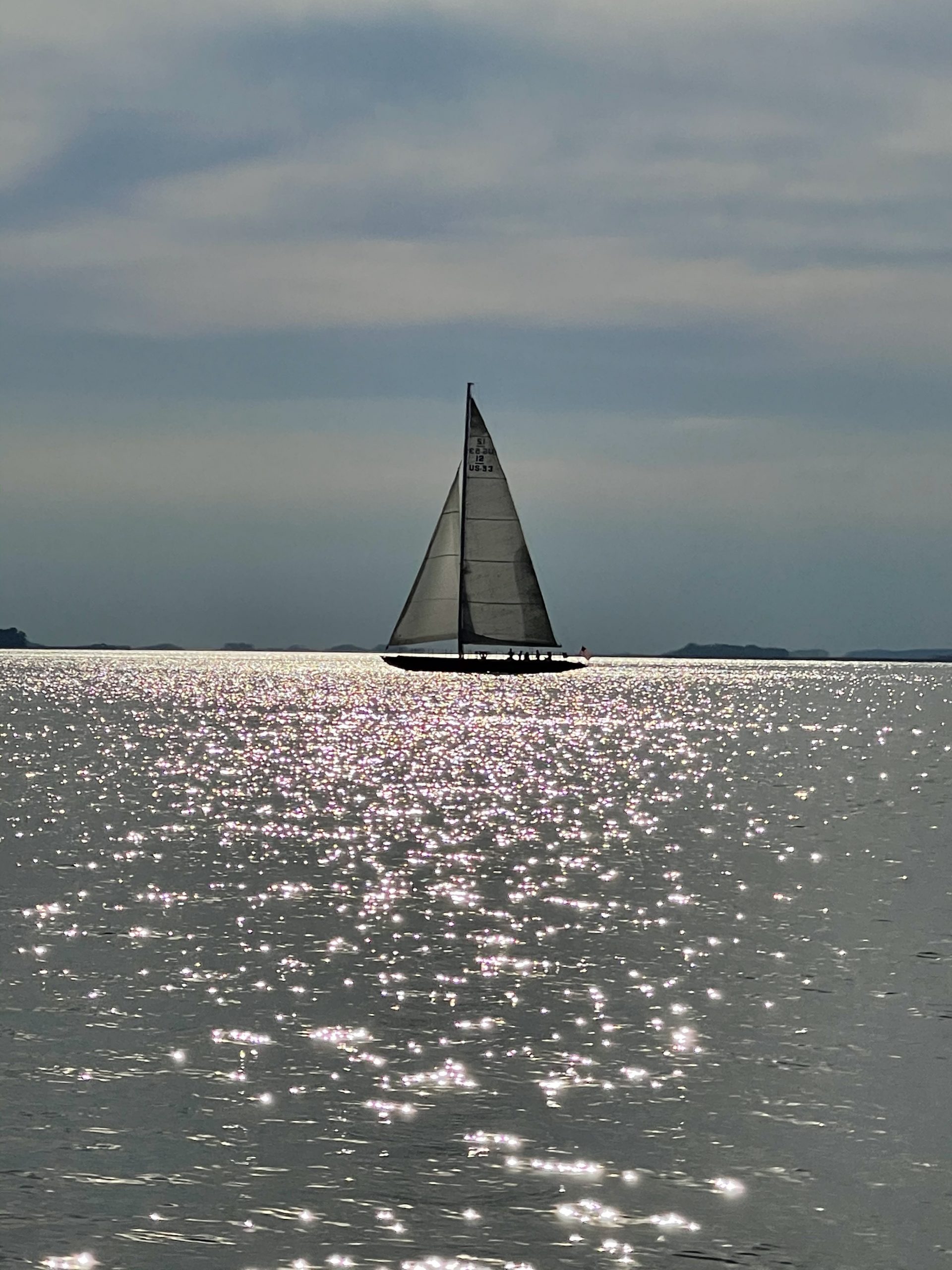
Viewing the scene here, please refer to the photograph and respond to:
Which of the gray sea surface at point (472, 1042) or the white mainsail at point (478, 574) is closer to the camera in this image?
the gray sea surface at point (472, 1042)

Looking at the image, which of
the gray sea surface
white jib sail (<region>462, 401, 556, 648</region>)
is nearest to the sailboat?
white jib sail (<region>462, 401, 556, 648</region>)

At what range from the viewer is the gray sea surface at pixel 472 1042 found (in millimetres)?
16281

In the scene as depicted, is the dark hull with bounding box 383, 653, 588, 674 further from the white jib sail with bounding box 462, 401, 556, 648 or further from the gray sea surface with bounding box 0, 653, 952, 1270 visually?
the gray sea surface with bounding box 0, 653, 952, 1270

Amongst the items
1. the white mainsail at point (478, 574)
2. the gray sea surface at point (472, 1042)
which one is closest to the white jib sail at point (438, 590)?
the white mainsail at point (478, 574)

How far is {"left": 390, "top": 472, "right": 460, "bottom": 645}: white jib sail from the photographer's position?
496 feet

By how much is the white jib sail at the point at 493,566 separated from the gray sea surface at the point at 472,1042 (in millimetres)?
91340

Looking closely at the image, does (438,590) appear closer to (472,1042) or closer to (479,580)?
(479,580)

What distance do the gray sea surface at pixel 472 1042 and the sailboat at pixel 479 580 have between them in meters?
91.2

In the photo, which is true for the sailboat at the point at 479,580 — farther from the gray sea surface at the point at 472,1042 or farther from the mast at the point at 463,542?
the gray sea surface at the point at 472,1042

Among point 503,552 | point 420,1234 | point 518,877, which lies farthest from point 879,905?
point 503,552

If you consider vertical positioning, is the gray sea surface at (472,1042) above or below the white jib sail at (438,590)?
below

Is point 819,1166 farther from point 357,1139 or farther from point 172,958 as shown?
point 172,958

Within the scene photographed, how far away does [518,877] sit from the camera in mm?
42406

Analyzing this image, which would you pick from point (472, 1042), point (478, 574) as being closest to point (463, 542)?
point (478, 574)
